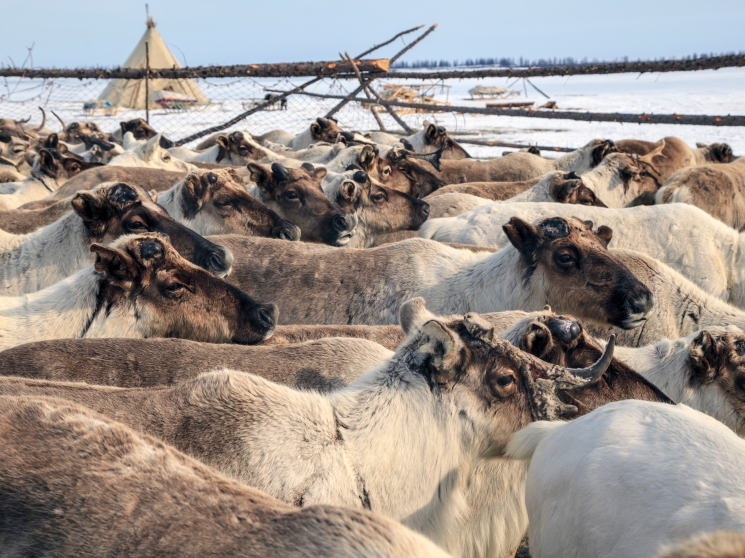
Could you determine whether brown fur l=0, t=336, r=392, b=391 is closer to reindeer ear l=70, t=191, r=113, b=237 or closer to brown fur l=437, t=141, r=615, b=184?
reindeer ear l=70, t=191, r=113, b=237

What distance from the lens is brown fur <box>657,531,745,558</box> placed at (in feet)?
4.48

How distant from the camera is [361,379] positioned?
10.4ft

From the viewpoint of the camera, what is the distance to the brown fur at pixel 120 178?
8.04 meters

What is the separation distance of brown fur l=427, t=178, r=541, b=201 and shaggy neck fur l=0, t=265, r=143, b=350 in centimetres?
508

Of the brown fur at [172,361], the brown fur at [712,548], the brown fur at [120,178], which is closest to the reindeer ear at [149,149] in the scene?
the brown fur at [120,178]

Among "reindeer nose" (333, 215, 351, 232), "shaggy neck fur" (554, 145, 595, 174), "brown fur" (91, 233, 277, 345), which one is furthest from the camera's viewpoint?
"shaggy neck fur" (554, 145, 595, 174)

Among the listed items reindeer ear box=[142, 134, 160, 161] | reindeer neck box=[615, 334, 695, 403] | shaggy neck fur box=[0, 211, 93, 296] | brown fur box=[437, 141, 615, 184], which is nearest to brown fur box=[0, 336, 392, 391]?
reindeer neck box=[615, 334, 695, 403]

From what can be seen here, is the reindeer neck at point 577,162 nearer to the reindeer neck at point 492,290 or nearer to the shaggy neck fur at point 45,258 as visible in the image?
the reindeer neck at point 492,290

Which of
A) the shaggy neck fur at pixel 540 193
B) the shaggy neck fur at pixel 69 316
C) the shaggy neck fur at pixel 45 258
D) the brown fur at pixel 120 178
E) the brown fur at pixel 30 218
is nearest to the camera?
the shaggy neck fur at pixel 69 316

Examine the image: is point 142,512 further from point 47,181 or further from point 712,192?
point 47,181

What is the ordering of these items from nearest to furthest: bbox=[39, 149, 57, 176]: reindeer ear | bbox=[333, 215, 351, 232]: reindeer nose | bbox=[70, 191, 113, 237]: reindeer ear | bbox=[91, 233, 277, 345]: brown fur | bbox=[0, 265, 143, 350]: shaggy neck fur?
1. bbox=[0, 265, 143, 350]: shaggy neck fur
2. bbox=[91, 233, 277, 345]: brown fur
3. bbox=[70, 191, 113, 237]: reindeer ear
4. bbox=[333, 215, 351, 232]: reindeer nose
5. bbox=[39, 149, 57, 176]: reindeer ear

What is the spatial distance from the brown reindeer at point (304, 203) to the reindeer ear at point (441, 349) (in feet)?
13.2

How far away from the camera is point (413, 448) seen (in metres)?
2.96

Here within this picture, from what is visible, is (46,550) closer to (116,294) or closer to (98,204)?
(116,294)
